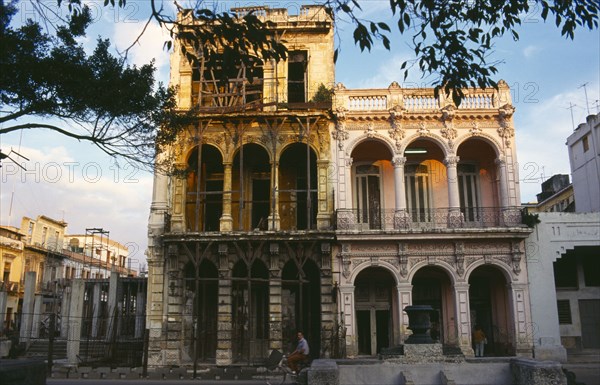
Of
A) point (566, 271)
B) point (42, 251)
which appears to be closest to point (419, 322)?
point (566, 271)

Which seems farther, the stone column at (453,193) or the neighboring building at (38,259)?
the neighboring building at (38,259)

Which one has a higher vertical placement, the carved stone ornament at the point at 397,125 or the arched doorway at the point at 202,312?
the carved stone ornament at the point at 397,125

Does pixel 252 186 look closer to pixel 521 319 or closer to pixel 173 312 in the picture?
pixel 173 312

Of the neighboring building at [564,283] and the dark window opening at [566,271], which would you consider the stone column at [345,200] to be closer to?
the neighboring building at [564,283]

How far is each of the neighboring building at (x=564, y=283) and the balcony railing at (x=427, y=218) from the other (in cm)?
143

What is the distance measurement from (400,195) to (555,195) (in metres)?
19.7

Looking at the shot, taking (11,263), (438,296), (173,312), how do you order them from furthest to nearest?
(11,263) → (438,296) → (173,312)

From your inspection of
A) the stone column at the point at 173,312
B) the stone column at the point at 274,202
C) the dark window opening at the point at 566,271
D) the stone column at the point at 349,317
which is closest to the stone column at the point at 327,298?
the stone column at the point at 349,317

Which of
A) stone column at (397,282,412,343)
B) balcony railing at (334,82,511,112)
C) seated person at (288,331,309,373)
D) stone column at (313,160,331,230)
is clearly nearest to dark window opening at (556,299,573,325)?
stone column at (397,282,412,343)

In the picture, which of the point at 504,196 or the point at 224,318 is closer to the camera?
the point at 224,318

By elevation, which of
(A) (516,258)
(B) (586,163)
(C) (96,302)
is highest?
(B) (586,163)

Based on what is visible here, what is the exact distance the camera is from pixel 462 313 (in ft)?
71.1

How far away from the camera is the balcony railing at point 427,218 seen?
22.2 m

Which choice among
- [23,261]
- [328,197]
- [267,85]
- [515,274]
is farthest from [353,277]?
[23,261]
